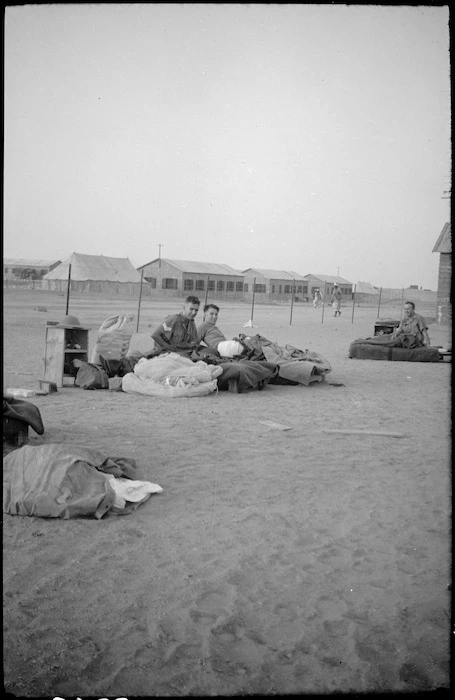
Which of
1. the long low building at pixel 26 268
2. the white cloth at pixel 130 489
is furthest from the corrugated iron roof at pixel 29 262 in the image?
the white cloth at pixel 130 489

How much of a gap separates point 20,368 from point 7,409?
206 inches

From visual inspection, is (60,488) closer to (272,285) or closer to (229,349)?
(229,349)

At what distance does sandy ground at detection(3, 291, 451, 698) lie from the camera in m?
2.28

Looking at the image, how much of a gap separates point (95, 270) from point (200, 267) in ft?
35.4

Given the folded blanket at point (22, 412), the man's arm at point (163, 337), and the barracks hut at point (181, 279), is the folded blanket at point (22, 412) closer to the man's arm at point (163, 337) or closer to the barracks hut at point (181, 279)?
the man's arm at point (163, 337)

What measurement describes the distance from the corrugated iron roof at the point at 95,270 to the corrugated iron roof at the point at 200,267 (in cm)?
509

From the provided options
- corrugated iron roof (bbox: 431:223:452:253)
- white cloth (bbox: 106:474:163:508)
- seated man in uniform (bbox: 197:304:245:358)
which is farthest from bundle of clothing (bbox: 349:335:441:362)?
corrugated iron roof (bbox: 431:223:452:253)

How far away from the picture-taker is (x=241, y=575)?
298cm

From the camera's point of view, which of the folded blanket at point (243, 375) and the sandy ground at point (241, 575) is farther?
the folded blanket at point (243, 375)

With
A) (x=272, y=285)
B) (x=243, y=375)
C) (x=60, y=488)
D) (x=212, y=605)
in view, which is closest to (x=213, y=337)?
(x=243, y=375)

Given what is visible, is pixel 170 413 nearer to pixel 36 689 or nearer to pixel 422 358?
pixel 36 689

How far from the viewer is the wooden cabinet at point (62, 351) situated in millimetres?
8078

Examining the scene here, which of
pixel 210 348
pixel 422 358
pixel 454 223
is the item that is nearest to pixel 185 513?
pixel 454 223

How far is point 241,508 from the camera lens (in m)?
3.86
